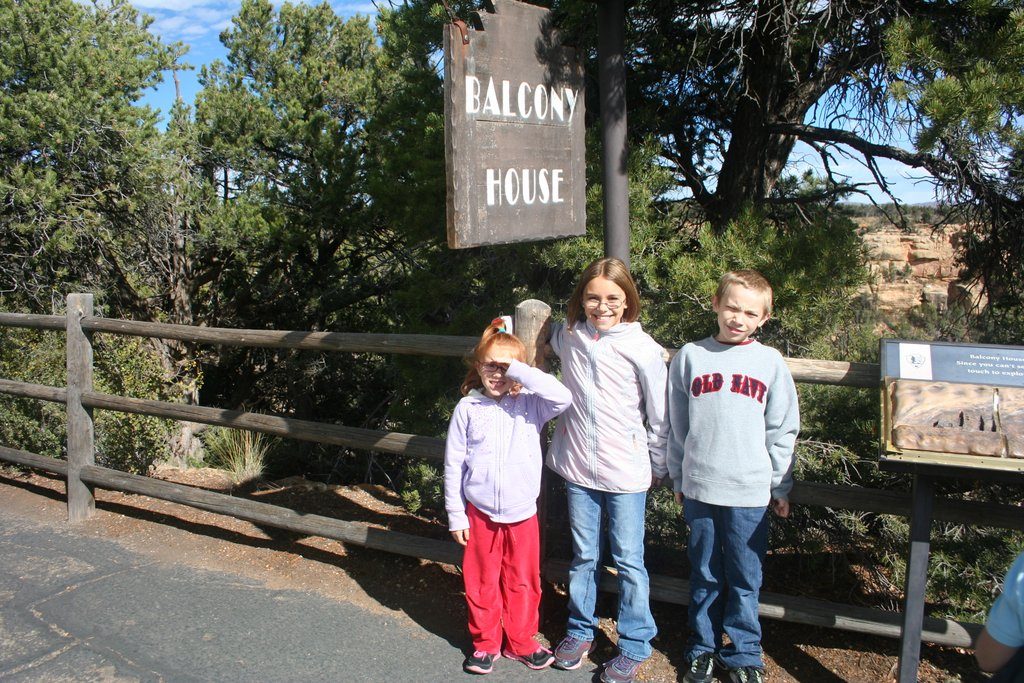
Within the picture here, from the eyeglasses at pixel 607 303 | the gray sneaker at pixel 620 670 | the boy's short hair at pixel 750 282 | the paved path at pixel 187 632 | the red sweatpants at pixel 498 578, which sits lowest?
the paved path at pixel 187 632

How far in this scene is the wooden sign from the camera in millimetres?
2811

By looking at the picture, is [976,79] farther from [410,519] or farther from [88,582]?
[88,582]

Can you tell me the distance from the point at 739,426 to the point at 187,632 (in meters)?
2.51

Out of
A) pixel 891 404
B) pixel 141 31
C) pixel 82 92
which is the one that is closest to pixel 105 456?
pixel 82 92

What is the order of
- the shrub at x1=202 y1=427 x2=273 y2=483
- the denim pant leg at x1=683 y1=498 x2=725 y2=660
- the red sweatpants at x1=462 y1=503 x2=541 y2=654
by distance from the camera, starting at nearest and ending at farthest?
the denim pant leg at x1=683 y1=498 x2=725 y2=660 < the red sweatpants at x1=462 y1=503 x2=541 y2=654 < the shrub at x1=202 y1=427 x2=273 y2=483

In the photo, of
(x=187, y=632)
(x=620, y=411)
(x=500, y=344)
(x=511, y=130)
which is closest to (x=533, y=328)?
(x=500, y=344)

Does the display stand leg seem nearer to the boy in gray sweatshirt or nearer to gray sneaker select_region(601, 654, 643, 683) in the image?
the boy in gray sweatshirt

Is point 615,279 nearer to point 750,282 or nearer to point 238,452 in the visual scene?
point 750,282

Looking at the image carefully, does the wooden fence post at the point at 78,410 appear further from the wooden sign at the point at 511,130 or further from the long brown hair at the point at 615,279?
the long brown hair at the point at 615,279

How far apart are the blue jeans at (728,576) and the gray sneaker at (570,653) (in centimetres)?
42

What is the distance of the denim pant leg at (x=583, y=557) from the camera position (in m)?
3.32

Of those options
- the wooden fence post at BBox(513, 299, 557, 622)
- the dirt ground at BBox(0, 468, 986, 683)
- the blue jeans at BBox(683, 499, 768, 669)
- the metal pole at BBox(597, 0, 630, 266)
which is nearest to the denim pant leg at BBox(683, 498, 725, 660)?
the blue jeans at BBox(683, 499, 768, 669)

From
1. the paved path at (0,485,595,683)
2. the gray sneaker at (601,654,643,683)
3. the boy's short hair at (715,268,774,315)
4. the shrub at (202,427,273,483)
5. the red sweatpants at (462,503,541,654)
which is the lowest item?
the shrub at (202,427,273,483)

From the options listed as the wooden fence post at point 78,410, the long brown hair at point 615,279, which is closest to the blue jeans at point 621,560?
the long brown hair at point 615,279
